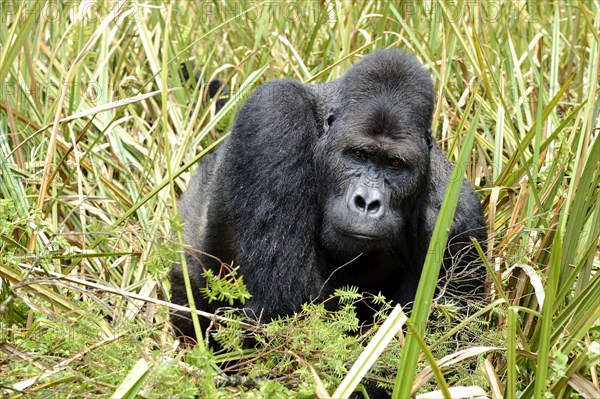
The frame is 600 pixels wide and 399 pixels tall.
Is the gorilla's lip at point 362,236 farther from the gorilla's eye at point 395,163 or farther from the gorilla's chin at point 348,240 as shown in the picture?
the gorilla's eye at point 395,163

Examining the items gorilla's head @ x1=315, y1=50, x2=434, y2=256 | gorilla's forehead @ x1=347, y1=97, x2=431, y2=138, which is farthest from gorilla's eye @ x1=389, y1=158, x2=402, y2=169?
gorilla's forehead @ x1=347, y1=97, x2=431, y2=138

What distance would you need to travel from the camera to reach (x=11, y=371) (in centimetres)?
290

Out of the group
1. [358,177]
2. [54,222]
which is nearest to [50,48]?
[54,222]

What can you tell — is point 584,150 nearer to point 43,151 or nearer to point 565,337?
point 565,337

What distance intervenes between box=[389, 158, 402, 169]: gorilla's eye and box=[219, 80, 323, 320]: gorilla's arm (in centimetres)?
38

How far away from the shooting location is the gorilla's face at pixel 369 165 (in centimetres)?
405

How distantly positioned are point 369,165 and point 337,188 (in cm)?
18

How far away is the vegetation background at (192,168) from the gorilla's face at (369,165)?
0.34 meters

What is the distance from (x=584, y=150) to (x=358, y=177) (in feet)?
3.40

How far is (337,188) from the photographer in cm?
415

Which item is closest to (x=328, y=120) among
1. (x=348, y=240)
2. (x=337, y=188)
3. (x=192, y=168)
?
(x=337, y=188)

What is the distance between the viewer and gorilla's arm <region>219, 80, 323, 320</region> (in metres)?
4.09

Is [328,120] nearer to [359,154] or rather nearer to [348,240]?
[359,154]

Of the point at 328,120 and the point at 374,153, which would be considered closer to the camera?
the point at 374,153
